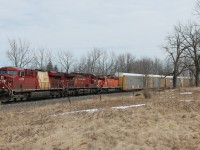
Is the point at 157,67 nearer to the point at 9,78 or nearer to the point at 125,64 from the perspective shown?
the point at 125,64

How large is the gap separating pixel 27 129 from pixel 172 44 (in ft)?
202

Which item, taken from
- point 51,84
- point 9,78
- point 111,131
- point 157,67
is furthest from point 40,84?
point 157,67

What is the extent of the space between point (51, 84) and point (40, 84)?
332 cm

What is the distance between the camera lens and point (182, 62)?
74.6 meters

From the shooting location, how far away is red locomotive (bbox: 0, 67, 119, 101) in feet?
116

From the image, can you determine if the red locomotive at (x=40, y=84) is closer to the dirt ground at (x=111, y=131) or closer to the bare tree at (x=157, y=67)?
the dirt ground at (x=111, y=131)

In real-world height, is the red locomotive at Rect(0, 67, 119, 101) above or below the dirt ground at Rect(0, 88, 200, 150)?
above

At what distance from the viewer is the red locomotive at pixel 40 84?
3547cm

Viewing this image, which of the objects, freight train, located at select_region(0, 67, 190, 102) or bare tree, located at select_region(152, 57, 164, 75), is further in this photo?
bare tree, located at select_region(152, 57, 164, 75)

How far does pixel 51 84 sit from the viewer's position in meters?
44.3

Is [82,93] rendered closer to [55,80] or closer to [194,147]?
[55,80]

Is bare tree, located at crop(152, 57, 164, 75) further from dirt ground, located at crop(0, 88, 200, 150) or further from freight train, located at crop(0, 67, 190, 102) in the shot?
dirt ground, located at crop(0, 88, 200, 150)

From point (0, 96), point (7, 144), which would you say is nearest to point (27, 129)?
point (7, 144)

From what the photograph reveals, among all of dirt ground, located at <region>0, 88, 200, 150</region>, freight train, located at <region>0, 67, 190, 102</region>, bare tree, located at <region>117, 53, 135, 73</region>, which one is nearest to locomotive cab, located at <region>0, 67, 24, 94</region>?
freight train, located at <region>0, 67, 190, 102</region>
